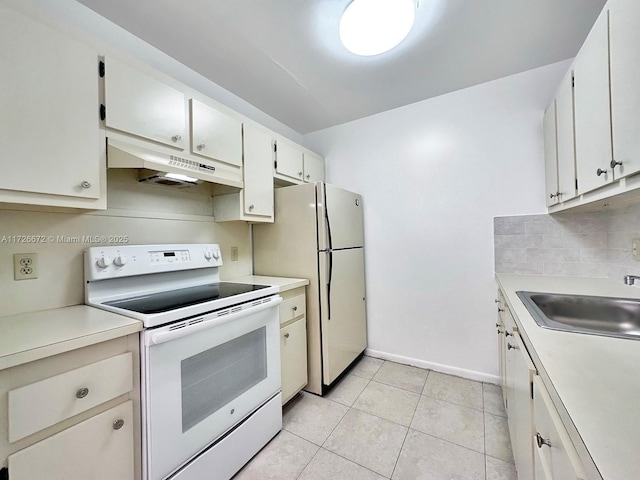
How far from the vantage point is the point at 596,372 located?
64 centimetres

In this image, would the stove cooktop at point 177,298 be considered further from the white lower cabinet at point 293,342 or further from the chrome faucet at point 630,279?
the chrome faucet at point 630,279

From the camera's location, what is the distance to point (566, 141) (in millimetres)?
1472

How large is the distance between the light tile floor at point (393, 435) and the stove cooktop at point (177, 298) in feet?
3.07

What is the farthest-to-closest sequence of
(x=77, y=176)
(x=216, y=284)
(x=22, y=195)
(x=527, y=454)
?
1. (x=216, y=284)
2. (x=77, y=176)
3. (x=22, y=195)
4. (x=527, y=454)

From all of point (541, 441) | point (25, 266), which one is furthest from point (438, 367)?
point (25, 266)

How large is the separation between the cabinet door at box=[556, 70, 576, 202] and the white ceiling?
467 mm

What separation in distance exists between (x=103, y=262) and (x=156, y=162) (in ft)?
1.90

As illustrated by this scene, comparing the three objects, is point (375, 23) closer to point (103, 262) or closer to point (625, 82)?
point (625, 82)

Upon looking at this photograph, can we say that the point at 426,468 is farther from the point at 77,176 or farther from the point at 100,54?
the point at 100,54

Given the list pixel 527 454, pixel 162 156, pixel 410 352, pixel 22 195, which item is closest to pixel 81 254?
pixel 22 195

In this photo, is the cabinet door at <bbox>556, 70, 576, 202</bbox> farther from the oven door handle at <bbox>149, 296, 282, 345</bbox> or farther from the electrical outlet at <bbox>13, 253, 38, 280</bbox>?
the electrical outlet at <bbox>13, 253, 38, 280</bbox>

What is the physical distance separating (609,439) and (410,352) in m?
2.25

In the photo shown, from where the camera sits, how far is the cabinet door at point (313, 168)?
2.61 m

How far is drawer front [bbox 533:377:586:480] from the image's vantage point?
0.50 meters
